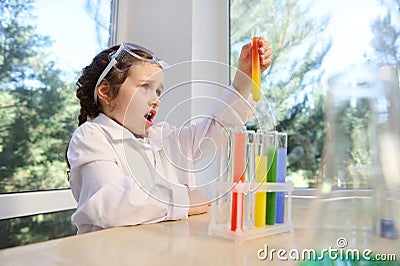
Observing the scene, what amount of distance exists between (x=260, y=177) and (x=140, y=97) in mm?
372

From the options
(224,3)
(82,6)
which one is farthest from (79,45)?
(224,3)

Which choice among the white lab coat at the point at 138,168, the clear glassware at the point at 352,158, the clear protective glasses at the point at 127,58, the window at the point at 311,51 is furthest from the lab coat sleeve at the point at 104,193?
the window at the point at 311,51

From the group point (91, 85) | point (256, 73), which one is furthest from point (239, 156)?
point (91, 85)

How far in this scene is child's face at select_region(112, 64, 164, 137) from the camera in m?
0.73

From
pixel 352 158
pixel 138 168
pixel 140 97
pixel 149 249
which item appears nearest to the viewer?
pixel 352 158

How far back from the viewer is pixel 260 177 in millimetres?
542

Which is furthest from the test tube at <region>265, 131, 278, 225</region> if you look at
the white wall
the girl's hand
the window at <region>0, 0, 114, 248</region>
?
the window at <region>0, 0, 114, 248</region>

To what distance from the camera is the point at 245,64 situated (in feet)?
2.38

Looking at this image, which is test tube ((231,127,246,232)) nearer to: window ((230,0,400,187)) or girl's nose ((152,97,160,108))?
girl's nose ((152,97,160,108))

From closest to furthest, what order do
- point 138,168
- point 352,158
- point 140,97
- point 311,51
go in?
point 352,158 → point 138,168 → point 140,97 → point 311,51

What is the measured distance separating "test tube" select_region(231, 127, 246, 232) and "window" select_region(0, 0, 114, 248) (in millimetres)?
676

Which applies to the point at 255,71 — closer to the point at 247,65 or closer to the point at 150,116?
the point at 247,65

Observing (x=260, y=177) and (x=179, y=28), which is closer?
(x=260, y=177)

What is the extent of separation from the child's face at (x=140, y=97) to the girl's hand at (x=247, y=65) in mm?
159
